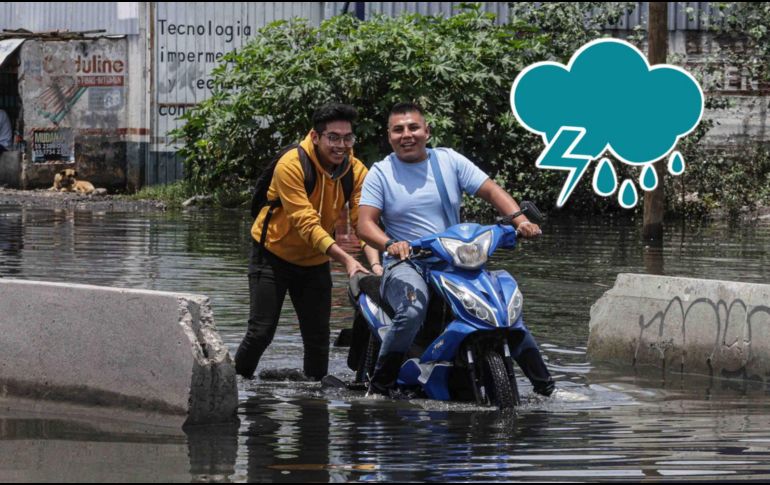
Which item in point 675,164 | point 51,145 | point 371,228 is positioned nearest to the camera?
point 371,228

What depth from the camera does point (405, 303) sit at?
27.2ft

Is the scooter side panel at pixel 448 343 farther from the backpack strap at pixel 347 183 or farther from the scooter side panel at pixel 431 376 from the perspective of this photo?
the backpack strap at pixel 347 183

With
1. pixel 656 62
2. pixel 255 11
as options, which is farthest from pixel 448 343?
pixel 255 11

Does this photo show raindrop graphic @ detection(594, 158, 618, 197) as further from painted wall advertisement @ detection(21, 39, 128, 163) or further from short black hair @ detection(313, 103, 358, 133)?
short black hair @ detection(313, 103, 358, 133)

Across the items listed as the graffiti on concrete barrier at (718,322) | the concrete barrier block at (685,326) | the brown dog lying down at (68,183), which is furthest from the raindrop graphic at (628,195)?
the graffiti on concrete barrier at (718,322)

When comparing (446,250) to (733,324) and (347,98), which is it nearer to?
(733,324)

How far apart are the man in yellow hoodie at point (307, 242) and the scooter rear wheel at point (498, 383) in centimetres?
101

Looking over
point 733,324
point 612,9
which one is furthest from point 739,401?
point 612,9

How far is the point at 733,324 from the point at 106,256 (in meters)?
9.71

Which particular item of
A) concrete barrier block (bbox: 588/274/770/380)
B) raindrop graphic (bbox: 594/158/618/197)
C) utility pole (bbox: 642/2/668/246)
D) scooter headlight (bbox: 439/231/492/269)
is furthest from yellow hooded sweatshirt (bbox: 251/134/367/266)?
raindrop graphic (bbox: 594/158/618/197)

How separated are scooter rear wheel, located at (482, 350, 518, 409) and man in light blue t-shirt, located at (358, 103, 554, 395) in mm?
342

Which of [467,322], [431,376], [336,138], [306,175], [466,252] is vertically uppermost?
[336,138]

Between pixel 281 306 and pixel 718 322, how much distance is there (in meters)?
2.77

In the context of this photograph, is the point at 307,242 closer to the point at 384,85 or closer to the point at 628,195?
the point at 384,85
